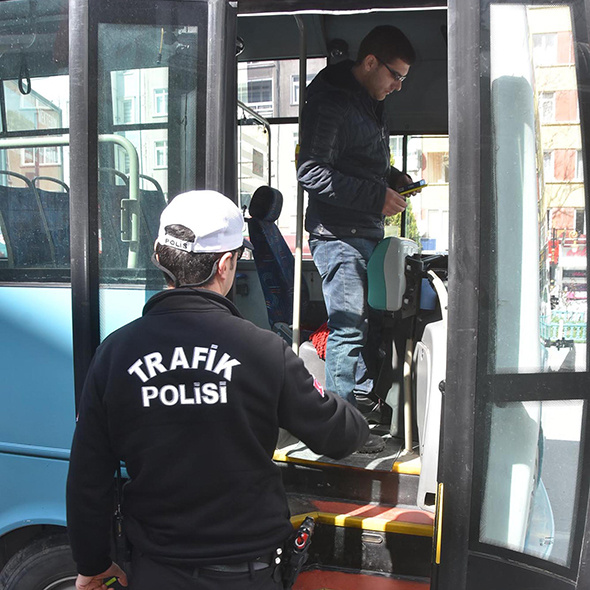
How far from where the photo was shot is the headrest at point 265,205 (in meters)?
3.26

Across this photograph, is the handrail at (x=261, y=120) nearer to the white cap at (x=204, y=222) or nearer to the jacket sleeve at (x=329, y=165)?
the jacket sleeve at (x=329, y=165)

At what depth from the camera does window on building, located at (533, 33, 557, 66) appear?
1.68 metres

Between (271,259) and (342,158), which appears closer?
(342,158)

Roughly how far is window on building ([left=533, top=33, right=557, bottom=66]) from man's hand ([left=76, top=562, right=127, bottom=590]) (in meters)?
1.79

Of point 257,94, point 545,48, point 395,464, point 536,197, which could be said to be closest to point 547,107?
point 545,48

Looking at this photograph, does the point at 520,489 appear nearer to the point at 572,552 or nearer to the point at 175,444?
the point at 572,552

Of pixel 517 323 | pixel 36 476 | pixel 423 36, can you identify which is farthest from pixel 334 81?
pixel 36 476

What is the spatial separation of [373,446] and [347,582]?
61 centimetres

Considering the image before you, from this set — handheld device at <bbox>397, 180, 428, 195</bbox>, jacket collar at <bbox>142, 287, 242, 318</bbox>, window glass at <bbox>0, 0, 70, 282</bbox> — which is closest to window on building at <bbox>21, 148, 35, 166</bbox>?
window glass at <bbox>0, 0, 70, 282</bbox>

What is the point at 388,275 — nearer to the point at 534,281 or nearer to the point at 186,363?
the point at 534,281

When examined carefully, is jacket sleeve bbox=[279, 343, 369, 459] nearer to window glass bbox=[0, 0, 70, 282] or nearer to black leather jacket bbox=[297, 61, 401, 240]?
window glass bbox=[0, 0, 70, 282]

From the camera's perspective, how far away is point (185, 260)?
1399 millimetres

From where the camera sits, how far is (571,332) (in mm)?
1714

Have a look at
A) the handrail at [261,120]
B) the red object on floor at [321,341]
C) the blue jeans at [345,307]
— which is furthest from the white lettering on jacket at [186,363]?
the handrail at [261,120]
